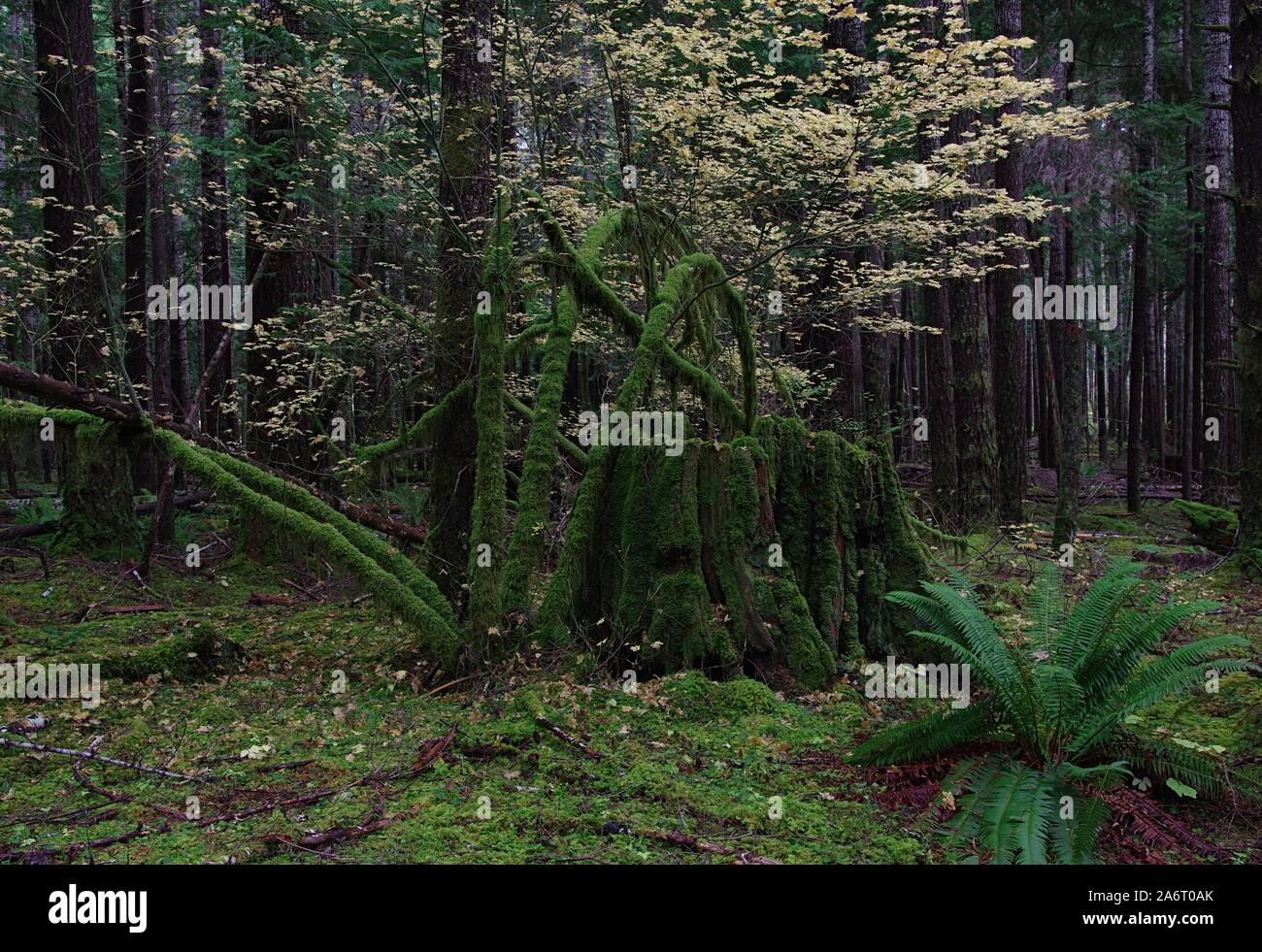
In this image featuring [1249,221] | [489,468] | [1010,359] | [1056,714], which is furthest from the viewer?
[1010,359]

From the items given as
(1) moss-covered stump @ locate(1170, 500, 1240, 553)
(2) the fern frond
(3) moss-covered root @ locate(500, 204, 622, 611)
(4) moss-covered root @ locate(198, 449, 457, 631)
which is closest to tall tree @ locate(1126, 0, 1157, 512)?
(1) moss-covered stump @ locate(1170, 500, 1240, 553)

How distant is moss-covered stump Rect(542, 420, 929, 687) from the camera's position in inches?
245

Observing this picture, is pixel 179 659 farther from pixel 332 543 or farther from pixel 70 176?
pixel 70 176

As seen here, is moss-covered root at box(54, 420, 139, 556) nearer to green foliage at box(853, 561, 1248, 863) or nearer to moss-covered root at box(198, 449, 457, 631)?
moss-covered root at box(198, 449, 457, 631)

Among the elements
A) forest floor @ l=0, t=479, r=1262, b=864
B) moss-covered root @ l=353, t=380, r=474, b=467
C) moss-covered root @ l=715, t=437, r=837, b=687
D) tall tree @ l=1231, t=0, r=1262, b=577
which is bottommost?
forest floor @ l=0, t=479, r=1262, b=864

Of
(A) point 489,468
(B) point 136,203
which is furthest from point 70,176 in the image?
(A) point 489,468

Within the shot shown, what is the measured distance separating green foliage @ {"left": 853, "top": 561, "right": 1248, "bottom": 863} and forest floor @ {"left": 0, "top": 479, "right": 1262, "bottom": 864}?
0.20m

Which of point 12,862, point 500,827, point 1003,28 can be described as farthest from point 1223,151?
point 12,862

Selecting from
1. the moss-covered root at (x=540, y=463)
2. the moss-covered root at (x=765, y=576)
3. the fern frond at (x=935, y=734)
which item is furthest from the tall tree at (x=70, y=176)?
the fern frond at (x=935, y=734)

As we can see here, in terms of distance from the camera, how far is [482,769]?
4.68 m

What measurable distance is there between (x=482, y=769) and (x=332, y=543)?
2.59 metres

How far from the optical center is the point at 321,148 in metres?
10.3

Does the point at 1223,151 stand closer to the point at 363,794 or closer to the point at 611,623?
the point at 611,623

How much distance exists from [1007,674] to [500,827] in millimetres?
2672
